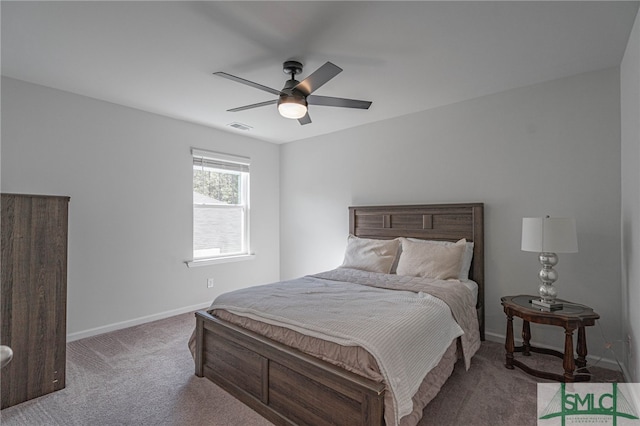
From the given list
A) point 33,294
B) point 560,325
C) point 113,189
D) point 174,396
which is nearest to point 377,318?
point 560,325

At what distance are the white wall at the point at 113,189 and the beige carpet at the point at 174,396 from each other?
0.72 m

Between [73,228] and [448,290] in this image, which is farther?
[73,228]

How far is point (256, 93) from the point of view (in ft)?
10.5

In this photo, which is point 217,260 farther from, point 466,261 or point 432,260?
point 466,261

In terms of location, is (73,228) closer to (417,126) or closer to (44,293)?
(44,293)

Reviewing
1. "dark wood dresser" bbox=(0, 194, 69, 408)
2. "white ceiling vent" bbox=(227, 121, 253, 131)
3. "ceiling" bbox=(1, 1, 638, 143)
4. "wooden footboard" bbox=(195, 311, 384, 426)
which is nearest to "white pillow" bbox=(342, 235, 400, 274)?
"ceiling" bbox=(1, 1, 638, 143)

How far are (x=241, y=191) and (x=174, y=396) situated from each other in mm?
3132

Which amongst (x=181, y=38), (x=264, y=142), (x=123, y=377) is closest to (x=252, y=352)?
(x=123, y=377)

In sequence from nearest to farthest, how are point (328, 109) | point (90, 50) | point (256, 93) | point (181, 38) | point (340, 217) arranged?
point (181, 38)
point (90, 50)
point (256, 93)
point (328, 109)
point (340, 217)

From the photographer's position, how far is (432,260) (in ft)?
10.4

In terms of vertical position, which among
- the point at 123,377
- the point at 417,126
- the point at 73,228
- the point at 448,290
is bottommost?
the point at 123,377

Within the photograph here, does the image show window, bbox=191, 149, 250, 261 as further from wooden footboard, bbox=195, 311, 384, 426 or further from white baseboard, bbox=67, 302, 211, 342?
wooden footboard, bbox=195, 311, 384, 426

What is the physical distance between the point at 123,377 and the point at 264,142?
12.1 ft

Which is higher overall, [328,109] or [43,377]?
[328,109]
